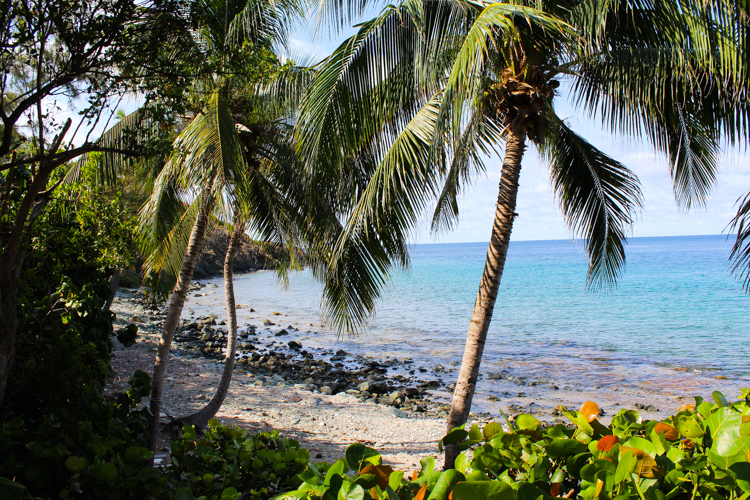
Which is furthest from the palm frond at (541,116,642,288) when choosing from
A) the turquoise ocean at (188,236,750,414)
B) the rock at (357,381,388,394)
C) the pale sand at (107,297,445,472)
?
the rock at (357,381,388,394)

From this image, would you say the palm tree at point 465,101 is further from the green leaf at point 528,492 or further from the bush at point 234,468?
the green leaf at point 528,492

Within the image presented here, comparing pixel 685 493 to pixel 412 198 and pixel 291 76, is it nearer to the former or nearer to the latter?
pixel 412 198

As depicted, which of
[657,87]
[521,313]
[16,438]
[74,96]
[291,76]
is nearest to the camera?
[16,438]

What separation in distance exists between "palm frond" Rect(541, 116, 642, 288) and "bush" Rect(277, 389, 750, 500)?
16.2 ft

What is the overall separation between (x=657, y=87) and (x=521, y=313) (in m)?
26.4

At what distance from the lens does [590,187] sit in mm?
6520

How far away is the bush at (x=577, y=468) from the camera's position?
1380 mm

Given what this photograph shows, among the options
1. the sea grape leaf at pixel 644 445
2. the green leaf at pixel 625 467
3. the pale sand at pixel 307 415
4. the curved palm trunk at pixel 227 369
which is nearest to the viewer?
the green leaf at pixel 625 467

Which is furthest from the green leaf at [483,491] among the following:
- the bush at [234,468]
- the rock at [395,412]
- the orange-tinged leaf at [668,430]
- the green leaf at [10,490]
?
the rock at [395,412]

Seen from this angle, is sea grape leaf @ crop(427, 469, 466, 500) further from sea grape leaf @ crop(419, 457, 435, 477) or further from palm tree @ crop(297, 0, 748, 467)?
palm tree @ crop(297, 0, 748, 467)

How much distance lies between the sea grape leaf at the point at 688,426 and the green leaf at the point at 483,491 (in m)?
1.16

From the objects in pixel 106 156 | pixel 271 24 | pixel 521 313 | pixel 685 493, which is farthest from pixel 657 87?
pixel 521 313

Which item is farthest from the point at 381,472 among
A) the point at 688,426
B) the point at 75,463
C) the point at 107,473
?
the point at 75,463

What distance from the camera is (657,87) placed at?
469 cm
